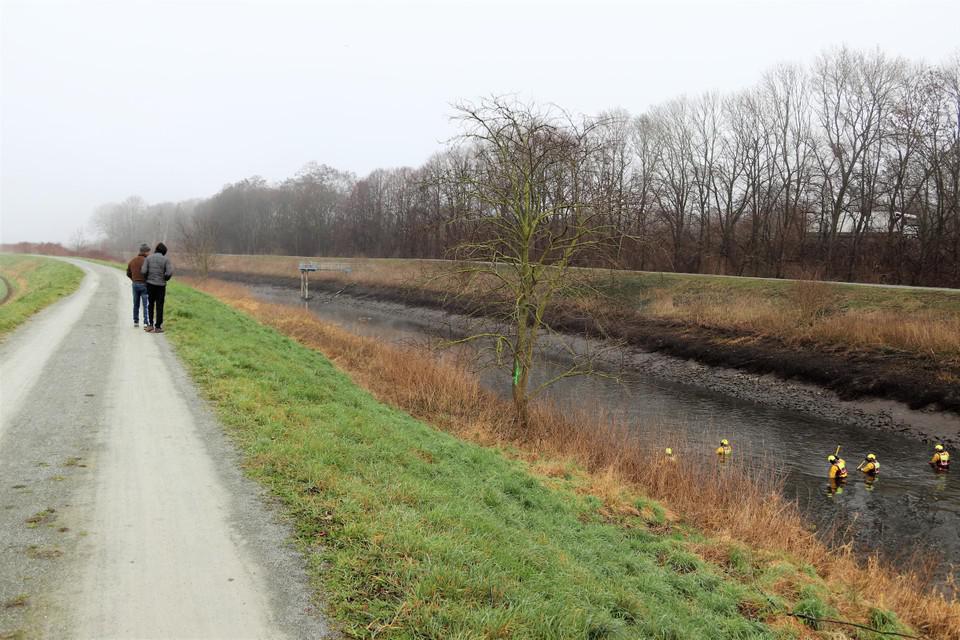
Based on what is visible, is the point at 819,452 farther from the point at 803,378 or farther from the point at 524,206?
the point at 524,206

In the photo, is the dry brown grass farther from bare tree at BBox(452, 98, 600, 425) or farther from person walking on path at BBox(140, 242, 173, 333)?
person walking on path at BBox(140, 242, 173, 333)

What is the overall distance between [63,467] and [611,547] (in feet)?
18.8

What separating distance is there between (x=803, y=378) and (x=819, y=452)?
6.71 m

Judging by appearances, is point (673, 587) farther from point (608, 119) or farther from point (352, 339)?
point (352, 339)

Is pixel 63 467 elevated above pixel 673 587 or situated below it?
above

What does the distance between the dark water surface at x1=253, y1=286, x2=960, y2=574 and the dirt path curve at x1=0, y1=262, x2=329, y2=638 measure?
9.55 meters

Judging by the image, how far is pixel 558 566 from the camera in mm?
5031

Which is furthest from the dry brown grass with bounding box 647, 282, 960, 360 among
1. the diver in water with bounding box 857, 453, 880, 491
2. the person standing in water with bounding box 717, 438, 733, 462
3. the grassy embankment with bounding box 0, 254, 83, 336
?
the grassy embankment with bounding box 0, 254, 83, 336

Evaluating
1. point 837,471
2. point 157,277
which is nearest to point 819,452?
point 837,471

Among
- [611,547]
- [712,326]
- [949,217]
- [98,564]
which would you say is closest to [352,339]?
[712,326]

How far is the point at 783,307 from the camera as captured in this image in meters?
24.6

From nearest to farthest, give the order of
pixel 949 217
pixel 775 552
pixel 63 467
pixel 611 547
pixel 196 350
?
pixel 63 467 → pixel 611 547 → pixel 775 552 → pixel 196 350 → pixel 949 217

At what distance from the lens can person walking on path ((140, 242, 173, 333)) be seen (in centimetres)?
1198

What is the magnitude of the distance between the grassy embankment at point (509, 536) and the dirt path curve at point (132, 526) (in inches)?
12.4
